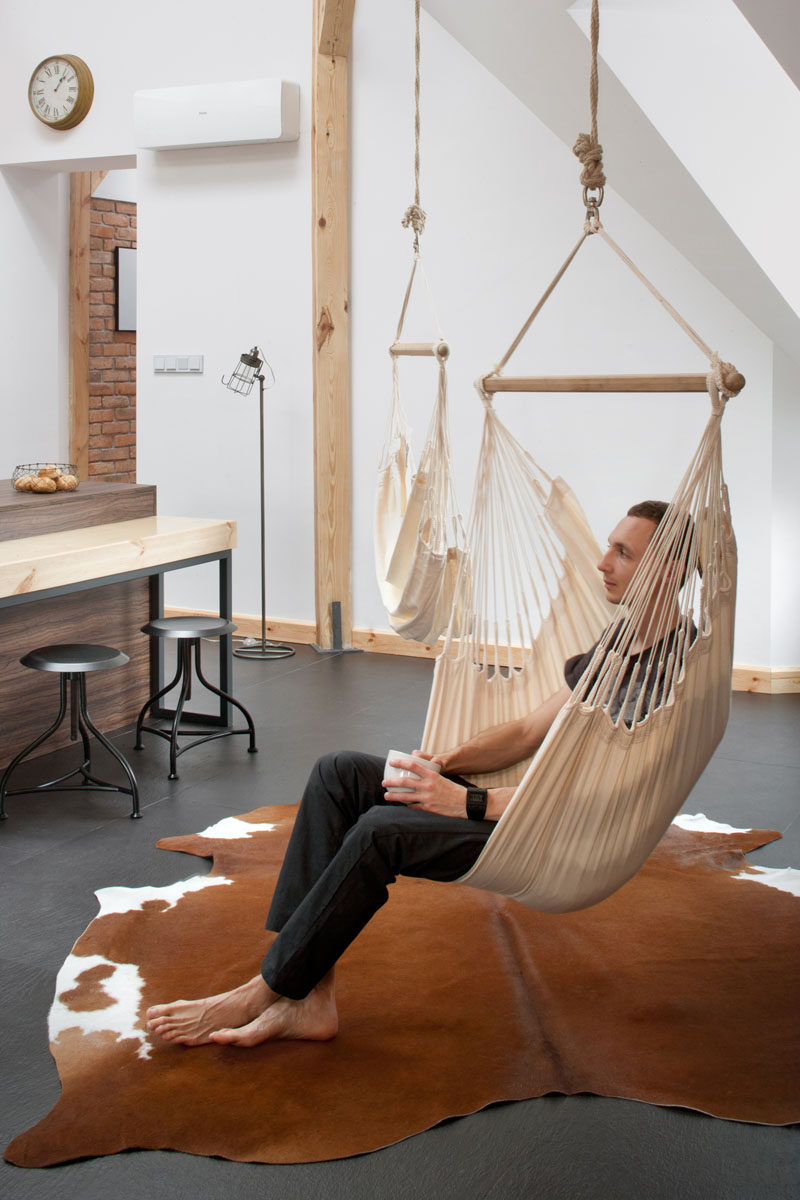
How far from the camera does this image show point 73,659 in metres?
3.04

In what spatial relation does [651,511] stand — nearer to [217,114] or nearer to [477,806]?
[477,806]

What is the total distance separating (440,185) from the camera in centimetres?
456

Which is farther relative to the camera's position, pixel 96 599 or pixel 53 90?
pixel 53 90

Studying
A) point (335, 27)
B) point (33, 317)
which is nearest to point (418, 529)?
point (335, 27)

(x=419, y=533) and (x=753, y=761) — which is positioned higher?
(x=419, y=533)

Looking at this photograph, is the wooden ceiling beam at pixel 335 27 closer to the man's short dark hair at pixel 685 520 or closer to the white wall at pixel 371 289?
the white wall at pixel 371 289

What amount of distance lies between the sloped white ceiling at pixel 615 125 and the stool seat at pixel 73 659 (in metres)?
2.02

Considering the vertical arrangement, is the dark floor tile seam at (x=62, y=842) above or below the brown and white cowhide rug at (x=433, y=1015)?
above

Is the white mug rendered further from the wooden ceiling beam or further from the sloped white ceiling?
the wooden ceiling beam

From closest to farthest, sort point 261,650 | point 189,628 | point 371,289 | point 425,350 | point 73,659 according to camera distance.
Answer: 1. point 73,659
2. point 425,350
3. point 189,628
4. point 371,289
5. point 261,650

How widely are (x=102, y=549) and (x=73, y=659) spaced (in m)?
0.38

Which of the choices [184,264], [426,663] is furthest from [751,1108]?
[184,264]

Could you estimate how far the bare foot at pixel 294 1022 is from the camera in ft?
6.37

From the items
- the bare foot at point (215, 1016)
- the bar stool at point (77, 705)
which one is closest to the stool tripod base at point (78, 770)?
the bar stool at point (77, 705)
